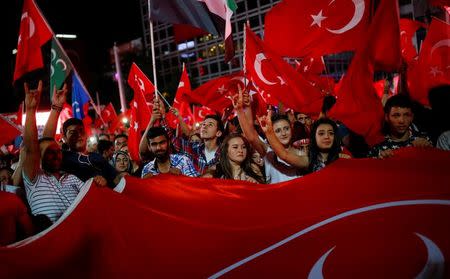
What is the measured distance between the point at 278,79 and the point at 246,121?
6.41 feet

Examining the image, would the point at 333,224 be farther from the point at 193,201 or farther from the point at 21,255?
the point at 21,255

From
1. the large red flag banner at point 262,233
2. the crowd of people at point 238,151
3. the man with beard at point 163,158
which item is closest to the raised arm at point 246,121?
the crowd of people at point 238,151

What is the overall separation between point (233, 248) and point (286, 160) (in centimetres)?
167

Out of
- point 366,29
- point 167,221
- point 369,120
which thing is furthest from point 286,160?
point 366,29

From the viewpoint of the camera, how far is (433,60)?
22.8 feet

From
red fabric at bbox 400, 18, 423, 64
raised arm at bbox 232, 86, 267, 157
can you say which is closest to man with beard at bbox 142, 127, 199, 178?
raised arm at bbox 232, 86, 267, 157

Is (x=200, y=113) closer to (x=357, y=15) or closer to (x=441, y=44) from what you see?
(x=441, y=44)

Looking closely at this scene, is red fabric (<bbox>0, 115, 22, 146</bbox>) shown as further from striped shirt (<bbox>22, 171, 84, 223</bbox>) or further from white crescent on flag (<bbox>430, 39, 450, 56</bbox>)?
white crescent on flag (<bbox>430, 39, 450, 56</bbox>)

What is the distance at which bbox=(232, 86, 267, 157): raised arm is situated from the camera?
4.80 meters

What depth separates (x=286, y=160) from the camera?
423 cm

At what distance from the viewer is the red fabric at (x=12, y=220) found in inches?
118

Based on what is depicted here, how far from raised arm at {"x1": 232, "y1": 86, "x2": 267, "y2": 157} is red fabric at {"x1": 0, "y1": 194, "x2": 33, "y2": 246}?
2.46 m

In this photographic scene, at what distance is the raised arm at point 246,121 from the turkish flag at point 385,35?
5.16 ft

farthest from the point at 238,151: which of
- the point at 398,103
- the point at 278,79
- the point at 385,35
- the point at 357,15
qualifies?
the point at 278,79
